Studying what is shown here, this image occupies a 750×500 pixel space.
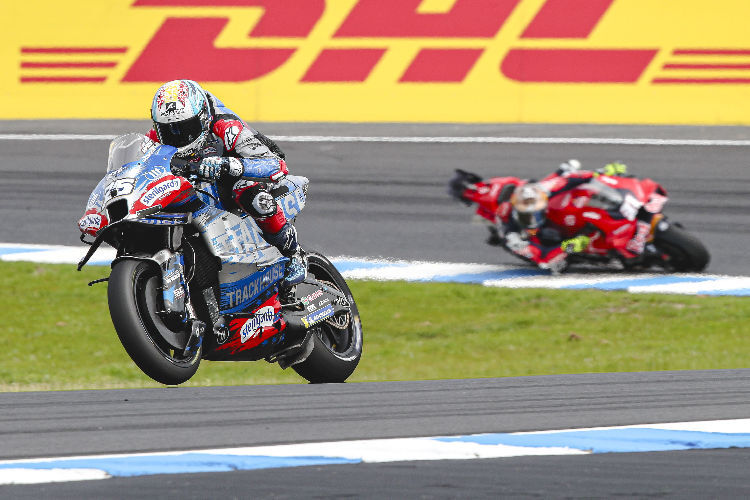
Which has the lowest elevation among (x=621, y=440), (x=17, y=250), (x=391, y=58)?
(x=17, y=250)

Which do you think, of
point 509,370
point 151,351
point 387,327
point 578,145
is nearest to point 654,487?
point 151,351

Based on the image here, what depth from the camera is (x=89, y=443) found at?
5.05m

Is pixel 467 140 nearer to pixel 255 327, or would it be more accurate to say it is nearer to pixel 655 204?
pixel 655 204

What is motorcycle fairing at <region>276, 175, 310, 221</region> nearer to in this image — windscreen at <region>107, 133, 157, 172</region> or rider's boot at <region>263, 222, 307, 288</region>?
rider's boot at <region>263, 222, 307, 288</region>

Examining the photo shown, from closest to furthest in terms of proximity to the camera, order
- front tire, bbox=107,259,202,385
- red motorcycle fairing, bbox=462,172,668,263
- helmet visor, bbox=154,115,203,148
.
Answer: front tire, bbox=107,259,202,385 < helmet visor, bbox=154,115,203,148 < red motorcycle fairing, bbox=462,172,668,263

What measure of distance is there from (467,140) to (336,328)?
34.0ft

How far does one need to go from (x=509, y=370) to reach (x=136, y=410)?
155 inches

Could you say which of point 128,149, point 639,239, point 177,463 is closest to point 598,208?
point 639,239

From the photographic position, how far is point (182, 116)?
6652 mm

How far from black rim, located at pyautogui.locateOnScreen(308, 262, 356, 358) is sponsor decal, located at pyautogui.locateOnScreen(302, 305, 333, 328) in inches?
8.4

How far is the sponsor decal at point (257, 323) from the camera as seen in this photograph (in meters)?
6.78

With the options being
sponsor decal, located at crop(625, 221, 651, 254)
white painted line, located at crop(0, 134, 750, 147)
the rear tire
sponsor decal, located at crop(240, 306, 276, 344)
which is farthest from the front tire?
white painted line, located at crop(0, 134, 750, 147)

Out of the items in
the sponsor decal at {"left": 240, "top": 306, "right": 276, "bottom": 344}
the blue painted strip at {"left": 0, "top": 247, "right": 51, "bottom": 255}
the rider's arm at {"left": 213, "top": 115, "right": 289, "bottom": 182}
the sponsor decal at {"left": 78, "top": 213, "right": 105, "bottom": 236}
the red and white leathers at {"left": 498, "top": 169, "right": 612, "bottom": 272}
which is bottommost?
the blue painted strip at {"left": 0, "top": 247, "right": 51, "bottom": 255}

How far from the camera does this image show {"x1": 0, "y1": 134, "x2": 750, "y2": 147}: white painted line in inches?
694
